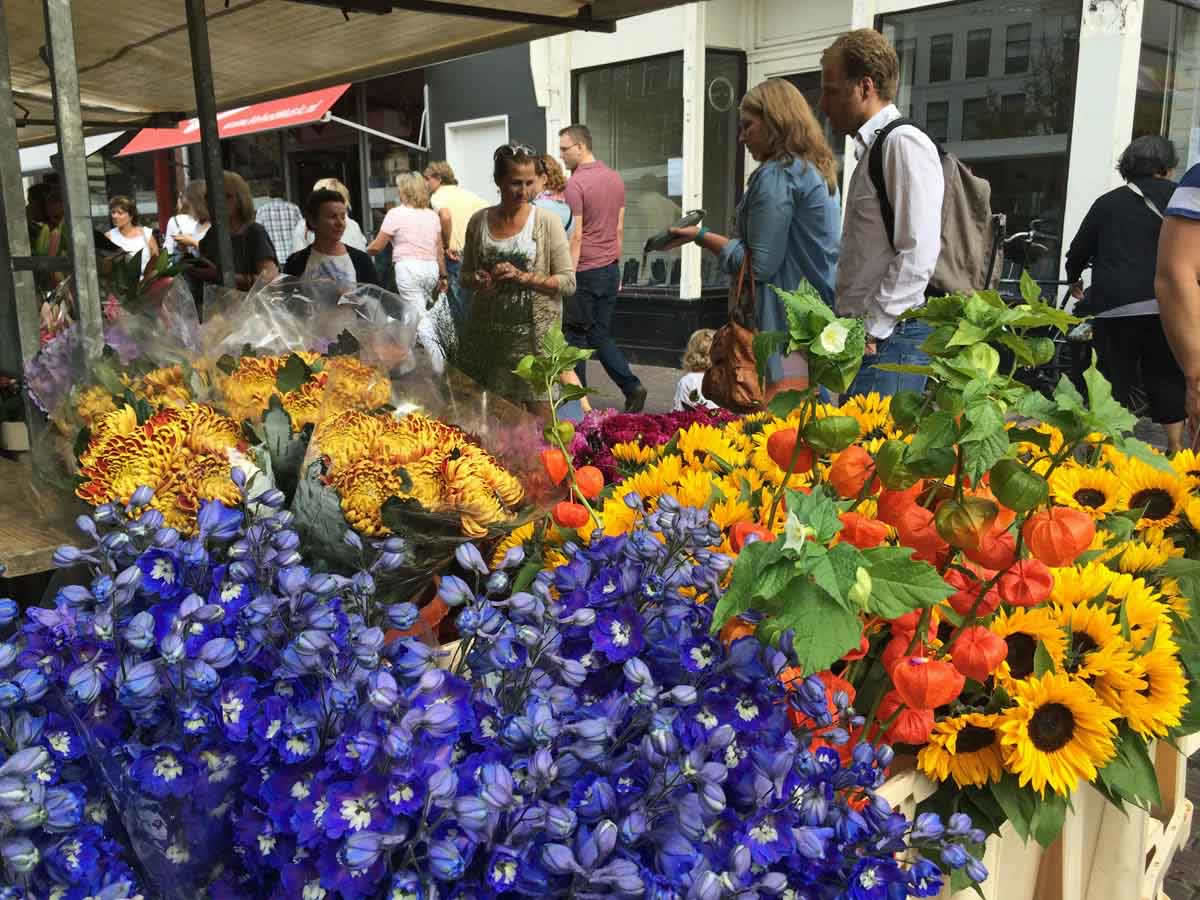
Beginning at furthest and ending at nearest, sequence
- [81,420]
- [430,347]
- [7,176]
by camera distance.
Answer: [7,176] → [430,347] → [81,420]

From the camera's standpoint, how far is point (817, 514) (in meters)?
0.92

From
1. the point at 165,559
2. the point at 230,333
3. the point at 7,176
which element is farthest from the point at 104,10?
the point at 165,559

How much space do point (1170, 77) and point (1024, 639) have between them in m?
8.29

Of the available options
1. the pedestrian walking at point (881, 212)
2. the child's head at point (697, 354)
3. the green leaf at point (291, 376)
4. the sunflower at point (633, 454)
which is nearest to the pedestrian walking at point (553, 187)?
the child's head at point (697, 354)

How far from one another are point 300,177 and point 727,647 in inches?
586

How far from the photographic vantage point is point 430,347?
5.71ft

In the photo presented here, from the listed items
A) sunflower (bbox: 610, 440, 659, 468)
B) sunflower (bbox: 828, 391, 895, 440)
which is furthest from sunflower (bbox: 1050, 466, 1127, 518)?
sunflower (bbox: 610, 440, 659, 468)

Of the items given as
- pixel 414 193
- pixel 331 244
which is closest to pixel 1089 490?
pixel 331 244

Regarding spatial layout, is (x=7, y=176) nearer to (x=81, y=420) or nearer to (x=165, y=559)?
(x=81, y=420)

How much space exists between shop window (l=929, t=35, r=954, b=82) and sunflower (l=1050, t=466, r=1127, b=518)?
7.92 m

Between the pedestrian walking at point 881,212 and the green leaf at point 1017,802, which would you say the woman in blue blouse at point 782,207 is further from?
the green leaf at point 1017,802

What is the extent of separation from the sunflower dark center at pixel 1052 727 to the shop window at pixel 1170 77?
778 cm

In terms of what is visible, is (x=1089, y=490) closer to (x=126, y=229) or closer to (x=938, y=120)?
(x=938, y=120)

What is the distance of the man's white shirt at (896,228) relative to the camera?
3.24 m
